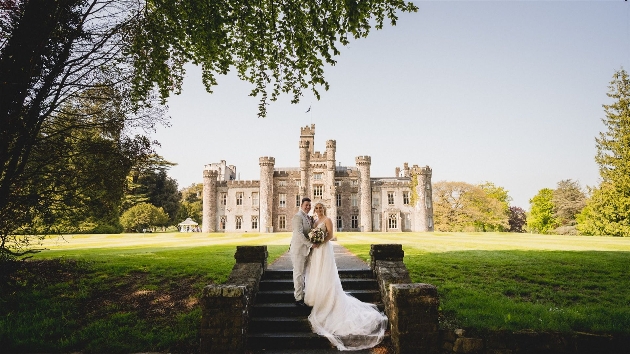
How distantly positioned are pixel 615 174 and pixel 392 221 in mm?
26007

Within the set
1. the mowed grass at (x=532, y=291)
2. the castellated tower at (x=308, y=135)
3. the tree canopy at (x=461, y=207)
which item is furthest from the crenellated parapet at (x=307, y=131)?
the mowed grass at (x=532, y=291)

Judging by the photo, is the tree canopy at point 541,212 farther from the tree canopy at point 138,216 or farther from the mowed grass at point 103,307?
the mowed grass at point 103,307

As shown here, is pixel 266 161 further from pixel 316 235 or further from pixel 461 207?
pixel 316 235

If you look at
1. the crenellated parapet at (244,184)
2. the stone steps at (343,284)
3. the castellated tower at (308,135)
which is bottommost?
the stone steps at (343,284)

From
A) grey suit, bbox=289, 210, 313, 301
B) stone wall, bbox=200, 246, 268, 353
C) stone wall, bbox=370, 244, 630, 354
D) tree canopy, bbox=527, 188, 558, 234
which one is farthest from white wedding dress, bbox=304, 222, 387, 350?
tree canopy, bbox=527, 188, 558, 234

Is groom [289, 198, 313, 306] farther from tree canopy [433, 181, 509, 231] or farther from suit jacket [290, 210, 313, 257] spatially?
tree canopy [433, 181, 509, 231]

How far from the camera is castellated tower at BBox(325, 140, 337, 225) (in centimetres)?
4834

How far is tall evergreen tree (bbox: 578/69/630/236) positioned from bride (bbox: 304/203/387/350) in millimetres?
38460

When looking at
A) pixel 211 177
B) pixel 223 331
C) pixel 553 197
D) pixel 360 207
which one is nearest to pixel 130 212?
pixel 211 177

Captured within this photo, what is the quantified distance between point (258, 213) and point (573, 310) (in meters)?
46.9

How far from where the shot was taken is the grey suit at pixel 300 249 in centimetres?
664

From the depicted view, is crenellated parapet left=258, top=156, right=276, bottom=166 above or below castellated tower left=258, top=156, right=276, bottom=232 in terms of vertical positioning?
above

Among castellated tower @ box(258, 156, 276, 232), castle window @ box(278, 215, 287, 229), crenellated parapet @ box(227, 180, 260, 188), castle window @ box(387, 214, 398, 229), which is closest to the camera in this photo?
castellated tower @ box(258, 156, 276, 232)

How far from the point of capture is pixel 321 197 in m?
50.1
